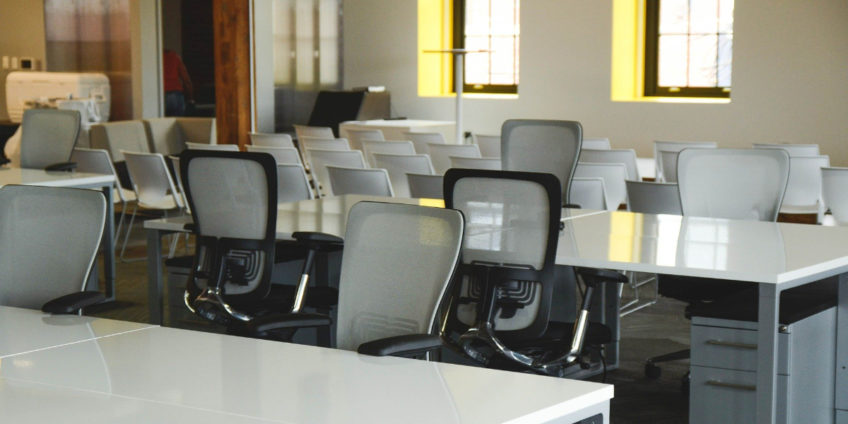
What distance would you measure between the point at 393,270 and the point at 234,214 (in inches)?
61.1

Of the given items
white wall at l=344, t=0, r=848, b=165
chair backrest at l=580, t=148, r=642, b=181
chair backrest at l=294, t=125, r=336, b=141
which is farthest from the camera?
white wall at l=344, t=0, r=848, b=165

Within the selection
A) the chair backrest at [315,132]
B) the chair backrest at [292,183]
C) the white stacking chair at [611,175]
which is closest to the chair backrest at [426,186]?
the chair backrest at [292,183]

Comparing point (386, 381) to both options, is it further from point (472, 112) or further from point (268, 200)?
point (472, 112)

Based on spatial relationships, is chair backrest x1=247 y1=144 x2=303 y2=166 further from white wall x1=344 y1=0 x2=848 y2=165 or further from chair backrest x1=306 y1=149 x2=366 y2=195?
white wall x1=344 y1=0 x2=848 y2=165

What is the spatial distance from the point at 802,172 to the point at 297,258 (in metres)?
4.02

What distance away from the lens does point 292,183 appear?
743 centimetres

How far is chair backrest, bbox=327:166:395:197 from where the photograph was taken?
6.75 metres

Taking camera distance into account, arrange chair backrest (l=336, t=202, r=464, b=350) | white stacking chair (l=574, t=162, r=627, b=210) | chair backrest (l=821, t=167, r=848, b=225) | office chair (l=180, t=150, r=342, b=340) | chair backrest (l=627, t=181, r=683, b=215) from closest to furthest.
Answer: chair backrest (l=336, t=202, r=464, b=350), office chair (l=180, t=150, r=342, b=340), chair backrest (l=627, t=181, r=683, b=215), chair backrest (l=821, t=167, r=848, b=225), white stacking chair (l=574, t=162, r=627, b=210)

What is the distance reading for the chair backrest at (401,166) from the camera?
7.69m

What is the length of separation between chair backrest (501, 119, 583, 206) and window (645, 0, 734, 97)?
6.32 metres

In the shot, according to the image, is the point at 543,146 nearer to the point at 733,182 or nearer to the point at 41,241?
the point at 733,182

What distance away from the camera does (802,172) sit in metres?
7.92

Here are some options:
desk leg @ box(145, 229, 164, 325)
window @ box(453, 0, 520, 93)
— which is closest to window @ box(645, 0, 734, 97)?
window @ box(453, 0, 520, 93)

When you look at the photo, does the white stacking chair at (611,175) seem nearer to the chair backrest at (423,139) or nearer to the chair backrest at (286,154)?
the chair backrest at (286,154)
